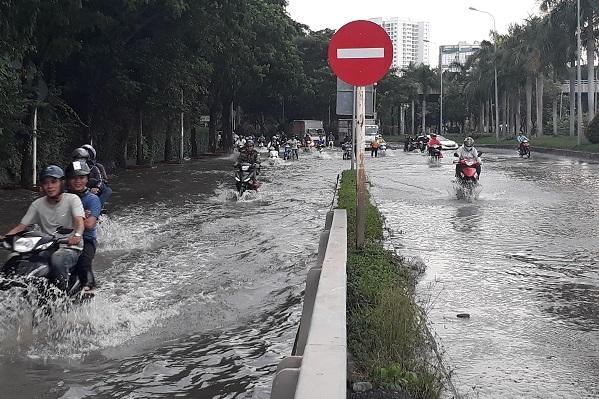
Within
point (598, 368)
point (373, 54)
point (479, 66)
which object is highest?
point (479, 66)

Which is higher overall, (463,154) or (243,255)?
(463,154)

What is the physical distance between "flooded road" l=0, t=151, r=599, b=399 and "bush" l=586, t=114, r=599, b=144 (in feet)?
92.8

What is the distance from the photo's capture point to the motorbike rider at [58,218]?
605 cm

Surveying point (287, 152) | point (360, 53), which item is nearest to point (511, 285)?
point (360, 53)

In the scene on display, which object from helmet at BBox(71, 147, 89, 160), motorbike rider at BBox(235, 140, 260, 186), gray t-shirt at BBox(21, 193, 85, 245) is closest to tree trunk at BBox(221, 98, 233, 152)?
motorbike rider at BBox(235, 140, 260, 186)

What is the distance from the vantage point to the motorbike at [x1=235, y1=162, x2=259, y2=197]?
17.2 metres

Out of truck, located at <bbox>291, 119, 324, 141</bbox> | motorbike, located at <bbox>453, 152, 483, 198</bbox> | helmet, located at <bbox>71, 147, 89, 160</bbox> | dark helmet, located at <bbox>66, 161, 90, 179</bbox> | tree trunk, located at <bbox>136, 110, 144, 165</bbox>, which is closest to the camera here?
dark helmet, located at <bbox>66, 161, 90, 179</bbox>

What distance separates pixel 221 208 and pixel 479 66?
205 feet

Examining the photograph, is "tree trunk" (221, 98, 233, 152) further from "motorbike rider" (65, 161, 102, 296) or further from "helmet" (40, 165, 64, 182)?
"helmet" (40, 165, 64, 182)

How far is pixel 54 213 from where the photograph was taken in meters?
6.46

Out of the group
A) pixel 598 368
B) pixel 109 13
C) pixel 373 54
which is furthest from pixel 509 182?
pixel 598 368

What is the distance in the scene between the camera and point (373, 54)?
25.3 ft

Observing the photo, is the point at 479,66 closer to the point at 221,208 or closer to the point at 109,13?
the point at 109,13

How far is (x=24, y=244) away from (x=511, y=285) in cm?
482
